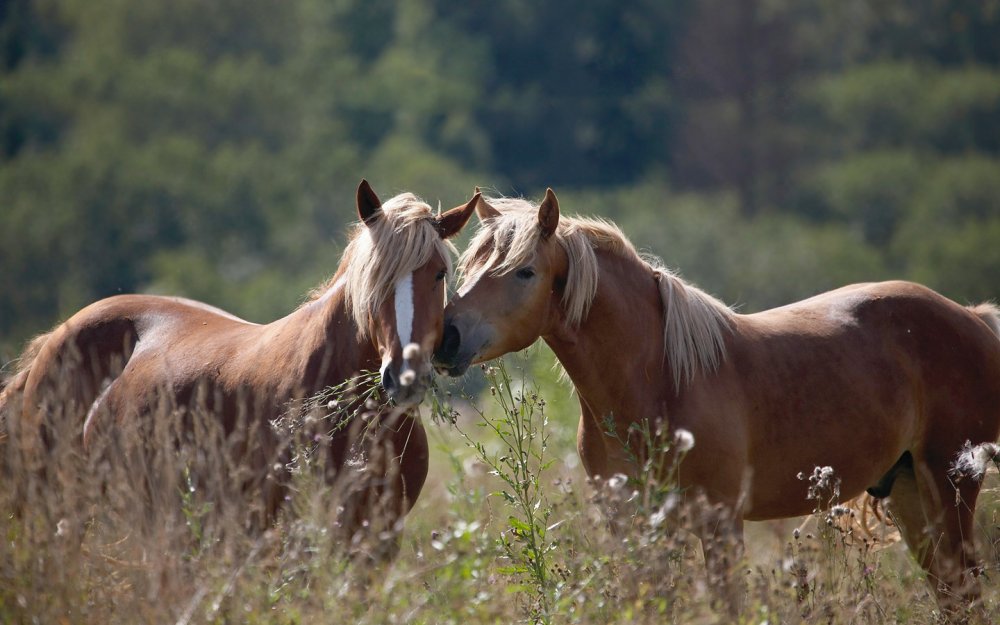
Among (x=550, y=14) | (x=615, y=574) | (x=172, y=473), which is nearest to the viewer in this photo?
(x=172, y=473)

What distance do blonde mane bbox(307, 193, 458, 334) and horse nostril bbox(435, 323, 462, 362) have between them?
0.29 m

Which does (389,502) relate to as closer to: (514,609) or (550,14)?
(514,609)

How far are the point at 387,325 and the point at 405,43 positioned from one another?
49.6 meters

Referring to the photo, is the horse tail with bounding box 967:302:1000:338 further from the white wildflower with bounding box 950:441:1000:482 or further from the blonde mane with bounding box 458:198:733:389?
the blonde mane with bounding box 458:198:733:389

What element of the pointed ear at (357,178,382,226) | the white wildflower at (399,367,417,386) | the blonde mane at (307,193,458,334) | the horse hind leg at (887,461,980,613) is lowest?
the horse hind leg at (887,461,980,613)

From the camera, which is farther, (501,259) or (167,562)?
(501,259)

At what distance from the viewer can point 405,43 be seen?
52812mm

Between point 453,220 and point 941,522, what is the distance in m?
2.80

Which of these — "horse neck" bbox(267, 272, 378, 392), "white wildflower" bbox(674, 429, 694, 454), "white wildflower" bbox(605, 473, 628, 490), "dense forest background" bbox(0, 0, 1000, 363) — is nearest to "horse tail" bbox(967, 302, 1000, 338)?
"white wildflower" bbox(674, 429, 694, 454)

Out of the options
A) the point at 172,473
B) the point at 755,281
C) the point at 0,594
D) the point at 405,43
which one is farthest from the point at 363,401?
the point at 405,43

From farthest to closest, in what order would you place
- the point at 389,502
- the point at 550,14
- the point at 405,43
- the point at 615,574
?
the point at 405,43 → the point at 550,14 → the point at 389,502 → the point at 615,574

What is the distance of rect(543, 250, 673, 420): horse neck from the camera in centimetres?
523

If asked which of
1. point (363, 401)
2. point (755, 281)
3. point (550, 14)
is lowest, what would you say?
point (755, 281)

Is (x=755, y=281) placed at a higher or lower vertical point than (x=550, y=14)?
lower
